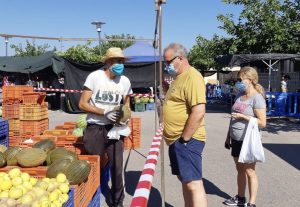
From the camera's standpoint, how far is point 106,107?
16.6ft

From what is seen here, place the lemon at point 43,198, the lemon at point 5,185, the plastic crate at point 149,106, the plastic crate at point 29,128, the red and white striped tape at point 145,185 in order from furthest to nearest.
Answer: the plastic crate at point 149,106 < the plastic crate at point 29,128 < the lemon at point 5,185 < the lemon at point 43,198 < the red and white striped tape at point 145,185

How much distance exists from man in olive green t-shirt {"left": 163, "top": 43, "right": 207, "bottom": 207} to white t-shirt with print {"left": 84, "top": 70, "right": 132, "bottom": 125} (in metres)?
1.07

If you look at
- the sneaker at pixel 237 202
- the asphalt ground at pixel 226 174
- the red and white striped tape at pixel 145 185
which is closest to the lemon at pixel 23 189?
the red and white striped tape at pixel 145 185

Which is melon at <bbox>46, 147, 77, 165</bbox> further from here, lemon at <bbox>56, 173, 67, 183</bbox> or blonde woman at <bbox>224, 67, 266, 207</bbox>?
blonde woman at <bbox>224, 67, 266, 207</bbox>

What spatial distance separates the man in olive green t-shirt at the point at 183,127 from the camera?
3986mm

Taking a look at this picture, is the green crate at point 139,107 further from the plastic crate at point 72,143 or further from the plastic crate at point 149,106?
the plastic crate at point 72,143

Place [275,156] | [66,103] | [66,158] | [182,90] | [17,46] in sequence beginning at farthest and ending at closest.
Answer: [17,46], [66,103], [275,156], [66,158], [182,90]

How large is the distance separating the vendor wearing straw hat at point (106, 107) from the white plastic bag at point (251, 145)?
1.54 metres

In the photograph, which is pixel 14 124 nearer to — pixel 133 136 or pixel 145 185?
pixel 133 136

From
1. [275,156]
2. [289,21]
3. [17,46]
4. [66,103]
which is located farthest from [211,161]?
[17,46]

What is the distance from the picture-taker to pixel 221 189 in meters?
6.16

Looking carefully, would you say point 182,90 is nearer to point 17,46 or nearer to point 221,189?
point 221,189

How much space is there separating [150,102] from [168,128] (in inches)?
622

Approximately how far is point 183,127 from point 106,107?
4.39 ft
